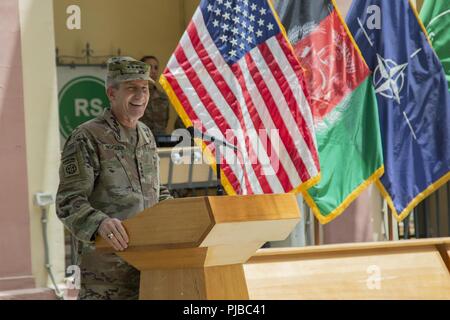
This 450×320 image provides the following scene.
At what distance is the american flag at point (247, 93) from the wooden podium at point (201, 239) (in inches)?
114

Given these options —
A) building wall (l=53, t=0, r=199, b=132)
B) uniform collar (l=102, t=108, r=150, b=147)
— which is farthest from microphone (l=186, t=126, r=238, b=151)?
building wall (l=53, t=0, r=199, b=132)

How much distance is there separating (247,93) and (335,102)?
0.78m

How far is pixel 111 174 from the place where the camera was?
334 centimetres

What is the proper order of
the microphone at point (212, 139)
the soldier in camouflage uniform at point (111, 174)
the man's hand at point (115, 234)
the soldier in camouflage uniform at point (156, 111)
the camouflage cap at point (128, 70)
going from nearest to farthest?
the man's hand at point (115, 234), the soldier in camouflage uniform at point (111, 174), the camouflage cap at point (128, 70), the microphone at point (212, 139), the soldier in camouflage uniform at point (156, 111)

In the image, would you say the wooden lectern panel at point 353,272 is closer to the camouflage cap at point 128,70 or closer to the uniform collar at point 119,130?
the uniform collar at point 119,130

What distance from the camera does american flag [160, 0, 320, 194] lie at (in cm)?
602

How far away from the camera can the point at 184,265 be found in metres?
2.98

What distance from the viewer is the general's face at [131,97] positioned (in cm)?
337

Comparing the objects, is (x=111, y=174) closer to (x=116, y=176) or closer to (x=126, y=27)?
(x=116, y=176)

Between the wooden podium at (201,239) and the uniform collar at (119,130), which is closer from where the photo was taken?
the wooden podium at (201,239)

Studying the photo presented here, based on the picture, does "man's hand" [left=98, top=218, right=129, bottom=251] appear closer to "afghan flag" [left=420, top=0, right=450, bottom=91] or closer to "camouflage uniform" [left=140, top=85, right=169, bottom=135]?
"afghan flag" [left=420, top=0, right=450, bottom=91]


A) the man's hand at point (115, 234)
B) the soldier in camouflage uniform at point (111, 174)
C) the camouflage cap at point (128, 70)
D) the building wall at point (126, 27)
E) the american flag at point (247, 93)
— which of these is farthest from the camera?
the building wall at point (126, 27)

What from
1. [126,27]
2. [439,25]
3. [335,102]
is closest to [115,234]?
[335,102]

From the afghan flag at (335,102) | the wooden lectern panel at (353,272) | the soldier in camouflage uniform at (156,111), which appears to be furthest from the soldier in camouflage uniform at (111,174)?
the soldier in camouflage uniform at (156,111)
